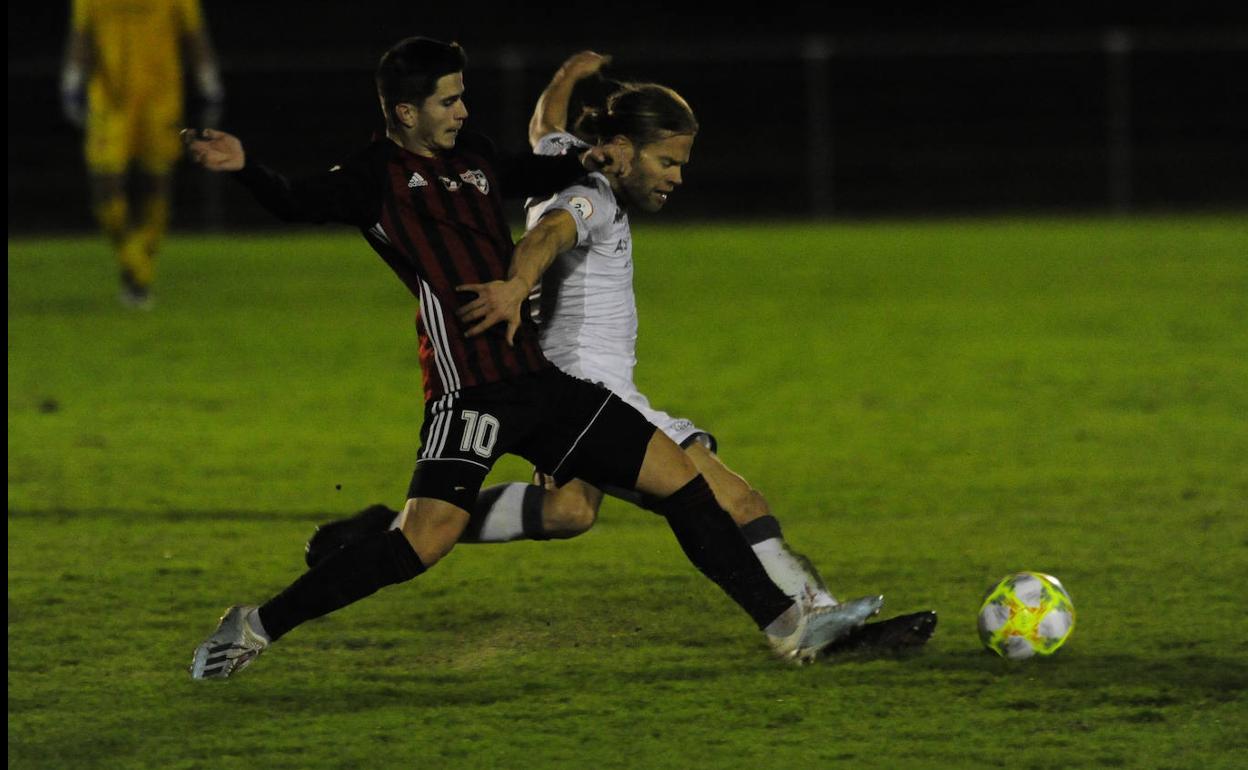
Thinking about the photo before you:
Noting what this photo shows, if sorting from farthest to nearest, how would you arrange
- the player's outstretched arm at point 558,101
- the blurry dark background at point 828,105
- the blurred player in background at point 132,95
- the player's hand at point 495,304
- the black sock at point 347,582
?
the blurry dark background at point 828,105 → the blurred player in background at point 132,95 → the player's outstretched arm at point 558,101 → the black sock at point 347,582 → the player's hand at point 495,304

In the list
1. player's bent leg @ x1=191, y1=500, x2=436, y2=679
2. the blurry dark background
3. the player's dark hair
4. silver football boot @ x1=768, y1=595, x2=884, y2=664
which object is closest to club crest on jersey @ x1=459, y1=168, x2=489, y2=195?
the player's dark hair

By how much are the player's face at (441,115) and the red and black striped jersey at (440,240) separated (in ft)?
0.18

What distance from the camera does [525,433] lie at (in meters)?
5.02

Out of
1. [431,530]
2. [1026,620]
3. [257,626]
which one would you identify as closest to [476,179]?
[431,530]

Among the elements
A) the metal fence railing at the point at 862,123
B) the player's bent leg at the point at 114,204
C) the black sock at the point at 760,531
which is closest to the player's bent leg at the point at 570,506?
the black sock at the point at 760,531

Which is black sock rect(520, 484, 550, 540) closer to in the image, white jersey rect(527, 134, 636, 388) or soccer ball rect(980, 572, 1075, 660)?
white jersey rect(527, 134, 636, 388)

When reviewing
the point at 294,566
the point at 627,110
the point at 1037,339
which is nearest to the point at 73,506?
the point at 294,566

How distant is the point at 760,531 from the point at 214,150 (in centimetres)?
169

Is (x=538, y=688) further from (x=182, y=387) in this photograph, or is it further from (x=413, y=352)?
(x=413, y=352)

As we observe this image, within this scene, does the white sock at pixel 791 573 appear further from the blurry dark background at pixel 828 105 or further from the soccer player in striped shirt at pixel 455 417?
the blurry dark background at pixel 828 105

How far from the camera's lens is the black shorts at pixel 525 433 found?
4.96m

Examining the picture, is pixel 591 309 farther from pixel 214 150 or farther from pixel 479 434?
pixel 214 150

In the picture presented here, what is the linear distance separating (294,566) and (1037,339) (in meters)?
6.60

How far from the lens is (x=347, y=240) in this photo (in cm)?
2072
